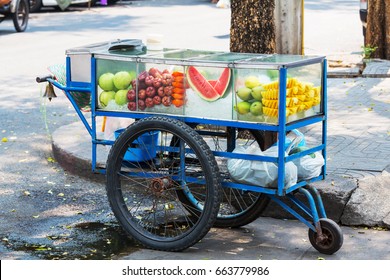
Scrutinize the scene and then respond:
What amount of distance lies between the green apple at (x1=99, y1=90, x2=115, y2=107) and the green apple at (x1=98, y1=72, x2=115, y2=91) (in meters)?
0.03

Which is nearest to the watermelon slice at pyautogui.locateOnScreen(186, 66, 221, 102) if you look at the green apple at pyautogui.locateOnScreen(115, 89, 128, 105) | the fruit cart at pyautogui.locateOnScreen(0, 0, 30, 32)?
the green apple at pyautogui.locateOnScreen(115, 89, 128, 105)

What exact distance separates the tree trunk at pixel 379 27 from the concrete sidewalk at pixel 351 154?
2.34 m

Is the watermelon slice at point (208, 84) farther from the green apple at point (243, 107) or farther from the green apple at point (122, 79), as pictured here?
the green apple at point (122, 79)

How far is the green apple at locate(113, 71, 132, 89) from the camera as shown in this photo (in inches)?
223

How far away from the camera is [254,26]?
294 inches

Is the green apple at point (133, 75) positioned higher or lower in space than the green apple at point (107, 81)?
higher

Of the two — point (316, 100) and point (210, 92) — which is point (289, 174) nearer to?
point (316, 100)

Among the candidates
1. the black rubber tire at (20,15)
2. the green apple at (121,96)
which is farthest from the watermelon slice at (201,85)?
the black rubber tire at (20,15)

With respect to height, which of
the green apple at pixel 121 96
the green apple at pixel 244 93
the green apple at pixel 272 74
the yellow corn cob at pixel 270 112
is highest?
the green apple at pixel 272 74

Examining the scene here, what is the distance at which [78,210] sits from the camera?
6.42 meters

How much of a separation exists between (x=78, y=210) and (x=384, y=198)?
7.24ft

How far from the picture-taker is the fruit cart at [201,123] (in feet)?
17.2

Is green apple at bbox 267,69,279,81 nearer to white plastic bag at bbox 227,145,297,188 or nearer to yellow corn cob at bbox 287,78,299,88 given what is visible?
yellow corn cob at bbox 287,78,299,88

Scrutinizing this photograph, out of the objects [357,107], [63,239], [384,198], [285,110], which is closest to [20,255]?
[63,239]
